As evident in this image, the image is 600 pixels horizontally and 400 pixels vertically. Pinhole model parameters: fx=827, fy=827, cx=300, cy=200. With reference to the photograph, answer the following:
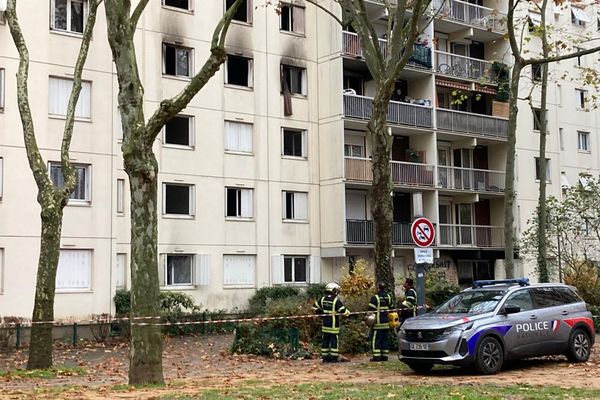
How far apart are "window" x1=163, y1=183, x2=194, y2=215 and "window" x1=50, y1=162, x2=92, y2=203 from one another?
3.44 meters

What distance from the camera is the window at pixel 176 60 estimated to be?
30.5 metres

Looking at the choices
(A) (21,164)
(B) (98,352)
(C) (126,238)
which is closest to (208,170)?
(C) (126,238)

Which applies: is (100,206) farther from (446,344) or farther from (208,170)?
(446,344)

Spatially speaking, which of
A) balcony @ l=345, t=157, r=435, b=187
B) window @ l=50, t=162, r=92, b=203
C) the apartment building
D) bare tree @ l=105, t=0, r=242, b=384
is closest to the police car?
bare tree @ l=105, t=0, r=242, b=384

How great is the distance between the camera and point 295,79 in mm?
33938

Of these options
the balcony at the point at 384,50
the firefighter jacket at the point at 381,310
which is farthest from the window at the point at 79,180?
the balcony at the point at 384,50

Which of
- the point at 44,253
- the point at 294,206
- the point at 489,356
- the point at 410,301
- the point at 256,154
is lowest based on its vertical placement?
the point at 489,356

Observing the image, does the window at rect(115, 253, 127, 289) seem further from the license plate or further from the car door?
the car door

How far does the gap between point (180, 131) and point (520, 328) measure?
58.1 feet

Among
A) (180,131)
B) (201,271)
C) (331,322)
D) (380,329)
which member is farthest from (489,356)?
(180,131)

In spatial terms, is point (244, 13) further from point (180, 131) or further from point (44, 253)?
point (44, 253)

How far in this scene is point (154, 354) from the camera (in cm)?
1352

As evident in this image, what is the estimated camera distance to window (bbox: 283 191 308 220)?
33.2m

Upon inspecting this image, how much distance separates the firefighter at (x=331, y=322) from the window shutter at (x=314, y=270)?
49.0 ft
